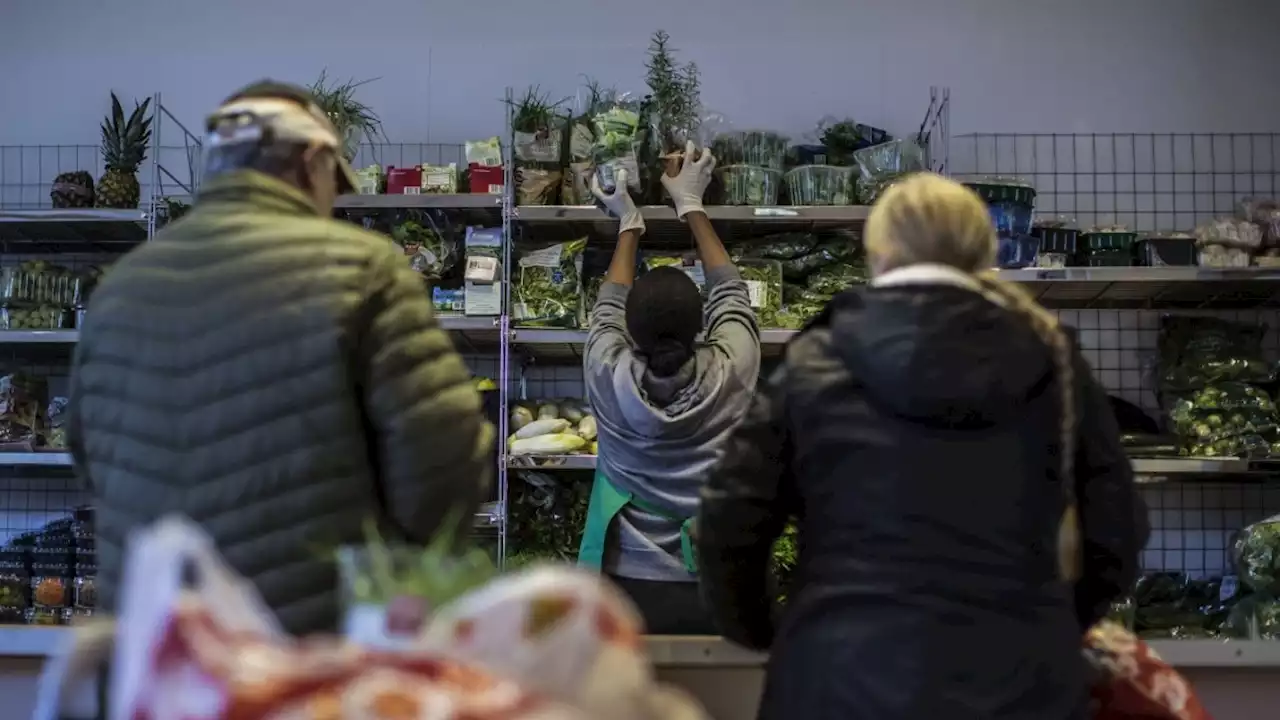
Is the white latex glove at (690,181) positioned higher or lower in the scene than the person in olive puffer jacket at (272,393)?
higher

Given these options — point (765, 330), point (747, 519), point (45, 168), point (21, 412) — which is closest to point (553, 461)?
point (765, 330)

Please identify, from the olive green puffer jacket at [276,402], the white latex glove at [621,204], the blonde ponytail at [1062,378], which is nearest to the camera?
the olive green puffer jacket at [276,402]

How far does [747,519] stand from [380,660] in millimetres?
1066

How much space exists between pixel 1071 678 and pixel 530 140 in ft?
9.32

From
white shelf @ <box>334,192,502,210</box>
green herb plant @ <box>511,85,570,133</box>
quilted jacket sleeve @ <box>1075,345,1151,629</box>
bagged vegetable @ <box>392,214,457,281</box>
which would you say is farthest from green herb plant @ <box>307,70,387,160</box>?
quilted jacket sleeve @ <box>1075,345,1151,629</box>

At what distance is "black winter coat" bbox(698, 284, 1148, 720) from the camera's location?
1.73 meters

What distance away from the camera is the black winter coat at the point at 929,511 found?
173 cm

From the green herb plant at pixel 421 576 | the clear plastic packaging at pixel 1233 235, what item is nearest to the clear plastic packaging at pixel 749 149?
the clear plastic packaging at pixel 1233 235

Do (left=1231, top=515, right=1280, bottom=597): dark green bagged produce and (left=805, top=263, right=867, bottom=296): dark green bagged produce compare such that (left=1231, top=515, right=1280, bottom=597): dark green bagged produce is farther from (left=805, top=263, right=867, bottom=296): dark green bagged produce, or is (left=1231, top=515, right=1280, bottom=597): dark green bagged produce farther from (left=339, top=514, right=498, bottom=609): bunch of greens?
(left=339, top=514, right=498, bottom=609): bunch of greens

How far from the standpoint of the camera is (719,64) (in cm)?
480

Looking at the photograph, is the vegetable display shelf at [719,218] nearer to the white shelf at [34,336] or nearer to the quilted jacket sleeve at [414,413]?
the white shelf at [34,336]

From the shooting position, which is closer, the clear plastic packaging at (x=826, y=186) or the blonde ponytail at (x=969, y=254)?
the blonde ponytail at (x=969, y=254)

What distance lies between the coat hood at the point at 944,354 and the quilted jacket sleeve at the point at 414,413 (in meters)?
0.59

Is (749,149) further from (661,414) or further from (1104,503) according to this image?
(1104,503)
